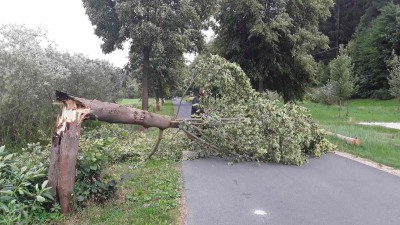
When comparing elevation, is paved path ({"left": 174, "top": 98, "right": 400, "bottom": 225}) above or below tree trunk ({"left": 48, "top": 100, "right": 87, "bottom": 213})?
below

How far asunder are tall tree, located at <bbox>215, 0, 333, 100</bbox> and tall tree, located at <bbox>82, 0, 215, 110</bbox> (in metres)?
2.94

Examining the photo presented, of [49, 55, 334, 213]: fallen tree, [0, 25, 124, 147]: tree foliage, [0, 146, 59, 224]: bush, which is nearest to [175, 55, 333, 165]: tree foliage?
[49, 55, 334, 213]: fallen tree

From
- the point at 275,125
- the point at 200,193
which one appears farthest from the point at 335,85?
the point at 200,193

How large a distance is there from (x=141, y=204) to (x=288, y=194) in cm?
256

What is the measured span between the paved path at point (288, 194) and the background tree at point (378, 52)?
126ft

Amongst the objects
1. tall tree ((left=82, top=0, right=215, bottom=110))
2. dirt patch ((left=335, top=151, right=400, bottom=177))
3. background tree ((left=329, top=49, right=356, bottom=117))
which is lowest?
dirt patch ((left=335, top=151, right=400, bottom=177))

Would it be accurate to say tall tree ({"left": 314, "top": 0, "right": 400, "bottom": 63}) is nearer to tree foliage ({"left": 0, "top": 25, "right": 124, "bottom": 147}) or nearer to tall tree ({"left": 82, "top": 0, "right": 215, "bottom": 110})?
tall tree ({"left": 82, "top": 0, "right": 215, "bottom": 110})

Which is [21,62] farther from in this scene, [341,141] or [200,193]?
[341,141]

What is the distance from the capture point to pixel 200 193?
6.91m

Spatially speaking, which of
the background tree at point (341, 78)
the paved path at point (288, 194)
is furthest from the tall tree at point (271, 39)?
the paved path at point (288, 194)

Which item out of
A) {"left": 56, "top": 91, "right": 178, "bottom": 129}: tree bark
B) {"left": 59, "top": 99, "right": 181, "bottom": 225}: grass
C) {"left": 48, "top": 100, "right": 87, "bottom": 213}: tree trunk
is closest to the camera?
{"left": 59, "top": 99, "right": 181, "bottom": 225}: grass

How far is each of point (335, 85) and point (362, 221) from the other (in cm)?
2334

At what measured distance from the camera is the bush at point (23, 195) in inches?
193

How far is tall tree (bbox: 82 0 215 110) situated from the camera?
16.9m
